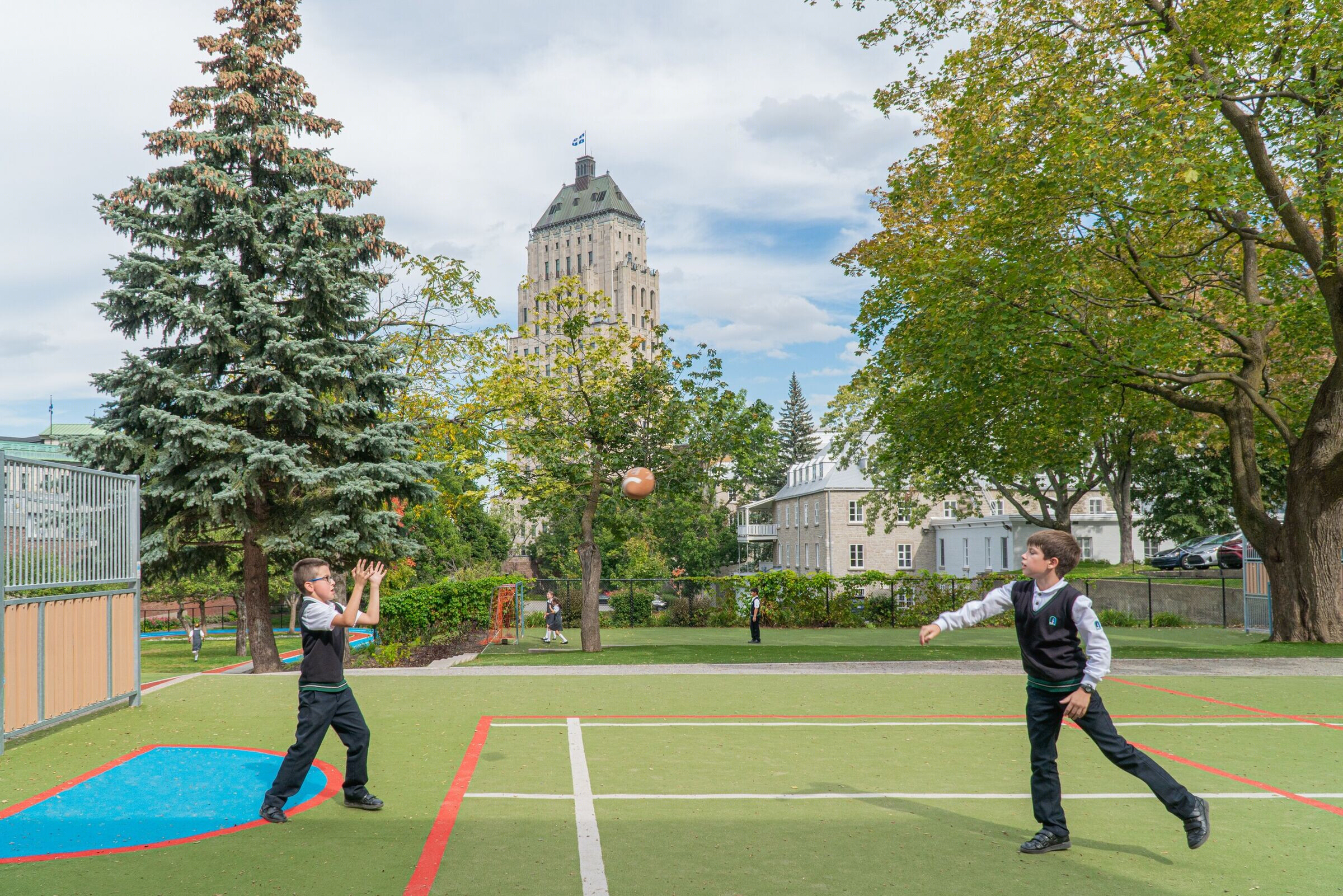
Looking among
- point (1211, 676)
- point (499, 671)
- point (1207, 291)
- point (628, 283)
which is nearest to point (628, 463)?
point (499, 671)

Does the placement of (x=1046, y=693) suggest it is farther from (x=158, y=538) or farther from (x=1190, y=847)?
(x=158, y=538)

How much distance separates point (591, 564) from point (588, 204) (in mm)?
151139

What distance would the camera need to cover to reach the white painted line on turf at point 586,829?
18.1 feet

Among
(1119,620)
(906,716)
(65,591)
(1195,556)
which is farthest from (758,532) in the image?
(65,591)

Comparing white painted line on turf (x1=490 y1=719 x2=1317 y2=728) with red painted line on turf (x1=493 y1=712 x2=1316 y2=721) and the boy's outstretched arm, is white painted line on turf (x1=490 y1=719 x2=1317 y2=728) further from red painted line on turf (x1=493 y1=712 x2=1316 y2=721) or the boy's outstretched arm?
the boy's outstretched arm

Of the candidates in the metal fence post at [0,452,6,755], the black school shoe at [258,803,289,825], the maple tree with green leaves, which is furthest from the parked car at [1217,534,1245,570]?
the metal fence post at [0,452,6,755]

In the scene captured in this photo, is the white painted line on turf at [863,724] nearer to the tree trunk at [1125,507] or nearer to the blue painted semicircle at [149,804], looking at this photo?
the blue painted semicircle at [149,804]

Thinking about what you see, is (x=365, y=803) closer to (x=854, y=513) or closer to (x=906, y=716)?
(x=906, y=716)

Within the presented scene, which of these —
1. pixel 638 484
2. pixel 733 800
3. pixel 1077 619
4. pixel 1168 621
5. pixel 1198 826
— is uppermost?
pixel 638 484

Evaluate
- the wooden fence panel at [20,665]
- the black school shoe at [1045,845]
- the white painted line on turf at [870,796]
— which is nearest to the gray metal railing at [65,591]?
the wooden fence panel at [20,665]

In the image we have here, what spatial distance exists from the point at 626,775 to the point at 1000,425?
1768 cm

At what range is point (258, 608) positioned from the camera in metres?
20.1

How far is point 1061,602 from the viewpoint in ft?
19.5

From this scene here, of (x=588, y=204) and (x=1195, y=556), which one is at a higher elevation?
(x=588, y=204)
